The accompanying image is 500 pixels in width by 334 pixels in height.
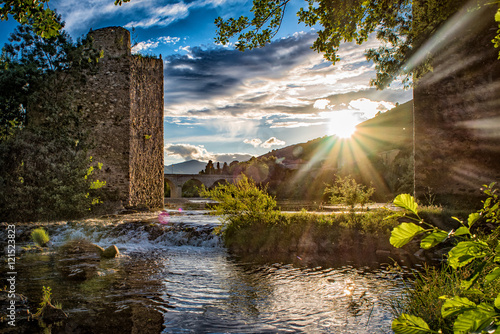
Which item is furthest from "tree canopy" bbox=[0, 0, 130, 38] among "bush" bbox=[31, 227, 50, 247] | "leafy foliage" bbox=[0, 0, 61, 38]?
"bush" bbox=[31, 227, 50, 247]

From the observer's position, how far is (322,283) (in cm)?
728

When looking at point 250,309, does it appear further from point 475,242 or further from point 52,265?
point 52,265

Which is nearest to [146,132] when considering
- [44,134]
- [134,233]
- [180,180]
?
[44,134]

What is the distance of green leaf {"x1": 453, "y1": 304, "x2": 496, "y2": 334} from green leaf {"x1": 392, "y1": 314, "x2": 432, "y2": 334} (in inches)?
5.1

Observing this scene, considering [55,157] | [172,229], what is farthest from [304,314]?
[55,157]

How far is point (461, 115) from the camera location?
45.5 ft

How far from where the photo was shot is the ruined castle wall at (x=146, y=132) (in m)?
18.6

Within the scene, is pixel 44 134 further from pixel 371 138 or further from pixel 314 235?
pixel 371 138

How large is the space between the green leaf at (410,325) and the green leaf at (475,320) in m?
0.13

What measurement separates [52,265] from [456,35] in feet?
53.8

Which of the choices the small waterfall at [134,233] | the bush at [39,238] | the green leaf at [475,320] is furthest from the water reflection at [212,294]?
the green leaf at [475,320]

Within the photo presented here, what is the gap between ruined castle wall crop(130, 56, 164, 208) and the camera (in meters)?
18.6

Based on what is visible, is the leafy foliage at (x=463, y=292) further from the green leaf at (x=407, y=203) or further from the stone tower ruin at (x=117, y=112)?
the stone tower ruin at (x=117, y=112)

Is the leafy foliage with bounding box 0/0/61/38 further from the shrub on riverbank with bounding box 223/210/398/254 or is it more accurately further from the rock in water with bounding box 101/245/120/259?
the shrub on riverbank with bounding box 223/210/398/254
